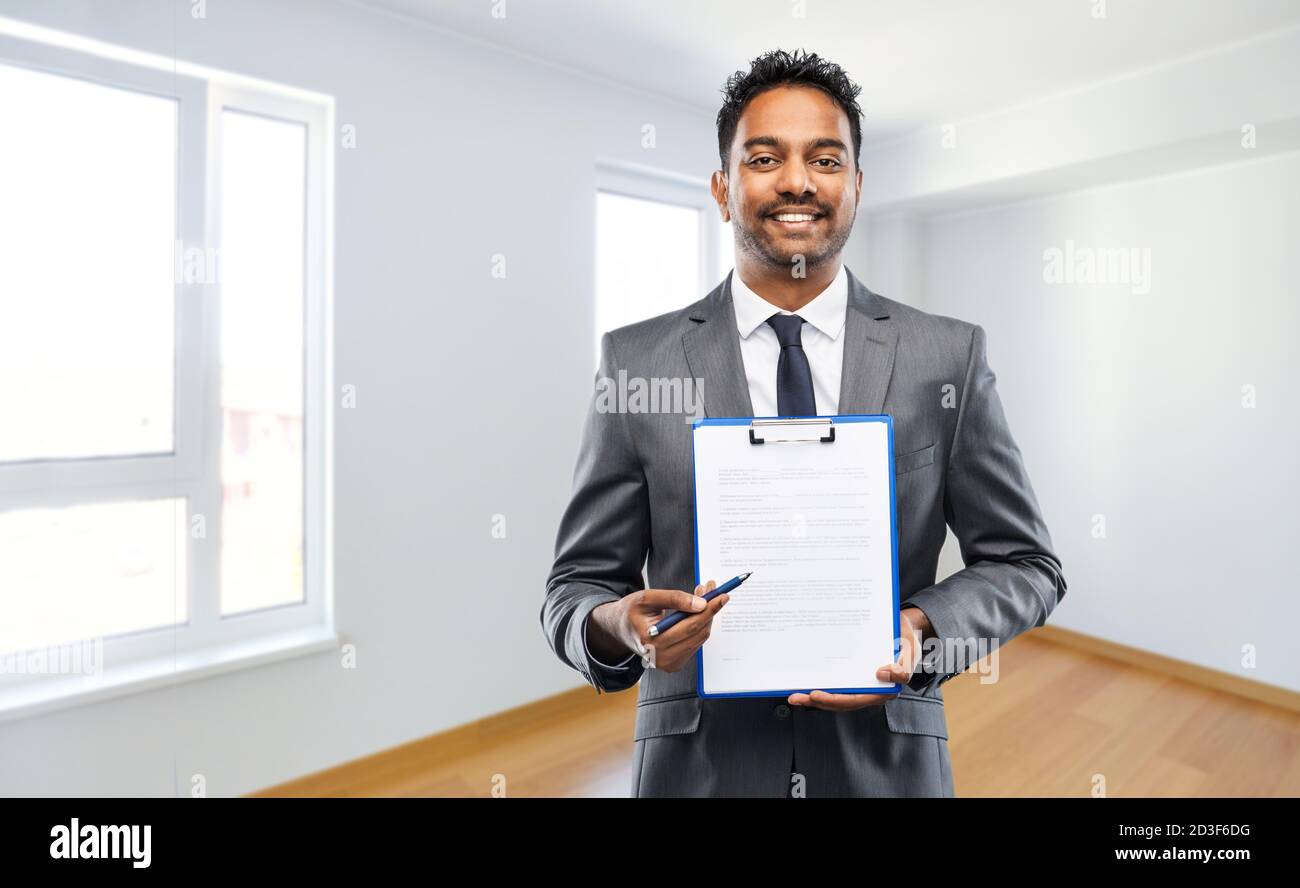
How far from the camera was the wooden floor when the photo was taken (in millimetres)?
1957

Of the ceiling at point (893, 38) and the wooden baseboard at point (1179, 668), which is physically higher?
the ceiling at point (893, 38)

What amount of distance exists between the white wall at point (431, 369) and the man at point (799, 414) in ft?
4.77

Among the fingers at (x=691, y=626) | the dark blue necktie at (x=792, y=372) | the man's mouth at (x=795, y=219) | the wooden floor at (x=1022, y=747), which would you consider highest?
the man's mouth at (x=795, y=219)

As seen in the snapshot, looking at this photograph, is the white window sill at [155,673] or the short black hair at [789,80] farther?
the white window sill at [155,673]

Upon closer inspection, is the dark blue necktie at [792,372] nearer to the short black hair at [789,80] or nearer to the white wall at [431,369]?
the short black hair at [789,80]

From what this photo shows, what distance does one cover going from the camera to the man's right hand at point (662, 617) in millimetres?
493

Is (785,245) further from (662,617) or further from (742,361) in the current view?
(662,617)

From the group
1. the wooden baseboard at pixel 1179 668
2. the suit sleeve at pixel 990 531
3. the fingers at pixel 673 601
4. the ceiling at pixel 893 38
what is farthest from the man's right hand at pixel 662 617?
the wooden baseboard at pixel 1179 668

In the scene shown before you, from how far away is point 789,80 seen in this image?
0.60 metres

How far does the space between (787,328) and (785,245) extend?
90mm

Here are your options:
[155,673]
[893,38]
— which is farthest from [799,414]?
[155,673]

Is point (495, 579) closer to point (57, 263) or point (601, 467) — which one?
point (57, 263)

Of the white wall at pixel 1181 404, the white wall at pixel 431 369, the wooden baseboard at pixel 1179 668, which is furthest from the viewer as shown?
the wooden baseboard at pixel 1179 668
